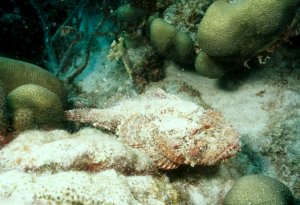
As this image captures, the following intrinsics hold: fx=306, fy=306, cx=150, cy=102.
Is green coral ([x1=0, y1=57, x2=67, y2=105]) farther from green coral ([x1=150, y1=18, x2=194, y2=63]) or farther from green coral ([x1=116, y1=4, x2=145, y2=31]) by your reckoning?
green coral ([x1=116, y1=4, x2=145, y2=31])

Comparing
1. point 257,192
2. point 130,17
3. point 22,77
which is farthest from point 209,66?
point 22,77

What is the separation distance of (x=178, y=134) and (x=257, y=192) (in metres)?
0.94

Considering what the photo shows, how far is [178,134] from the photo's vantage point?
117 inches

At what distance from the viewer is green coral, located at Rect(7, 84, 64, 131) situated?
3.26 metres

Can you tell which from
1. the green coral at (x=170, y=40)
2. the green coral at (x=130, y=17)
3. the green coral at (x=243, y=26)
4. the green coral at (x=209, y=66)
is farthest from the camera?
the green coral at (x=130, y=17)

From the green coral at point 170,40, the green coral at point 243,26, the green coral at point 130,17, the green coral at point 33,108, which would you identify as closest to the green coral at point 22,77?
the green coral at point 33,108

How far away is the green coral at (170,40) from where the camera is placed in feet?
15.5

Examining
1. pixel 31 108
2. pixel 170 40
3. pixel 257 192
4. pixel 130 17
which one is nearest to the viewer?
pixel 257 192

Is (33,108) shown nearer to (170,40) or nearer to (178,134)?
(178,134)

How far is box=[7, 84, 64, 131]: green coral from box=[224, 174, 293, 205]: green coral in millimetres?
2124

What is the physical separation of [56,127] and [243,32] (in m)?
2.65

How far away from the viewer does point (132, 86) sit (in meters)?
5.33

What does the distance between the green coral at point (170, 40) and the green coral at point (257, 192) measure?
95.5 inches

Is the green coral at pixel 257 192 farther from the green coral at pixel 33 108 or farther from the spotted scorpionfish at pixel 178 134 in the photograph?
the green coral at pixel 33 108
